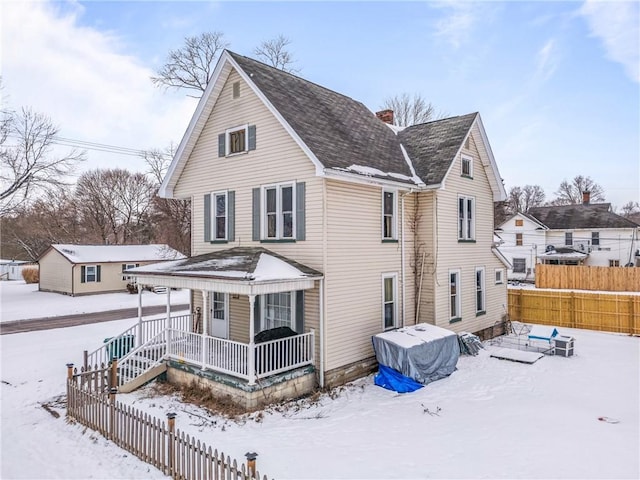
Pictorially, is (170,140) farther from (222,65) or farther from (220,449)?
(220,449)

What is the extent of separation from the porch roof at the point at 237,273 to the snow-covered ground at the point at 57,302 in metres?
17.2

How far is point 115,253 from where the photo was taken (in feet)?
118

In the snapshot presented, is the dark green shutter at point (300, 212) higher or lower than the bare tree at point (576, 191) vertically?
lower

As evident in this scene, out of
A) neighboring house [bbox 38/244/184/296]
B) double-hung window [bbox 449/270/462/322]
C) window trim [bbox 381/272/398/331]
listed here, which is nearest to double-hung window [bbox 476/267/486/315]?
double-hung window [bbox 449/270/462/322]

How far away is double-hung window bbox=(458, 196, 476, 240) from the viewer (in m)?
16.1

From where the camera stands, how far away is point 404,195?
13992 mm

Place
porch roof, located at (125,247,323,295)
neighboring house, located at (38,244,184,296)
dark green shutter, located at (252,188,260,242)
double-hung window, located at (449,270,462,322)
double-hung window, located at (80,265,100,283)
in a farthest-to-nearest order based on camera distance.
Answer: double-hung window, located at (80,265,100,283) < neighboring house, located at (38,244,184,296) < double-hung window, located at (449,270,462,322) < dark green shutter, located at (252,188,260,242) < porch roof, located at (125,247,323,295)

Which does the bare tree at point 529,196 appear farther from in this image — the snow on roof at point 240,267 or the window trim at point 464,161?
the snow on roof at point 240,267

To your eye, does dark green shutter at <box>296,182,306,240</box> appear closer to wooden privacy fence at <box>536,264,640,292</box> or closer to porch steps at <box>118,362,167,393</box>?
porch steps at <box>118,362,167,393</box>

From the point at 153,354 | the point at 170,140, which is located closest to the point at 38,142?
the point at 170,140

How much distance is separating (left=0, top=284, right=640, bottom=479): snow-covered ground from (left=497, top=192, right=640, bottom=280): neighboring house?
32.9 metres

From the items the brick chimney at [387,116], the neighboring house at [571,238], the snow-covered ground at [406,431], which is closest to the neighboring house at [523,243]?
the neighboring house at [571,238]

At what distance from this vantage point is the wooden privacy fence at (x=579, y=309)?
63.7 feet

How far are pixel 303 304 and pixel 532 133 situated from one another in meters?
22.4
